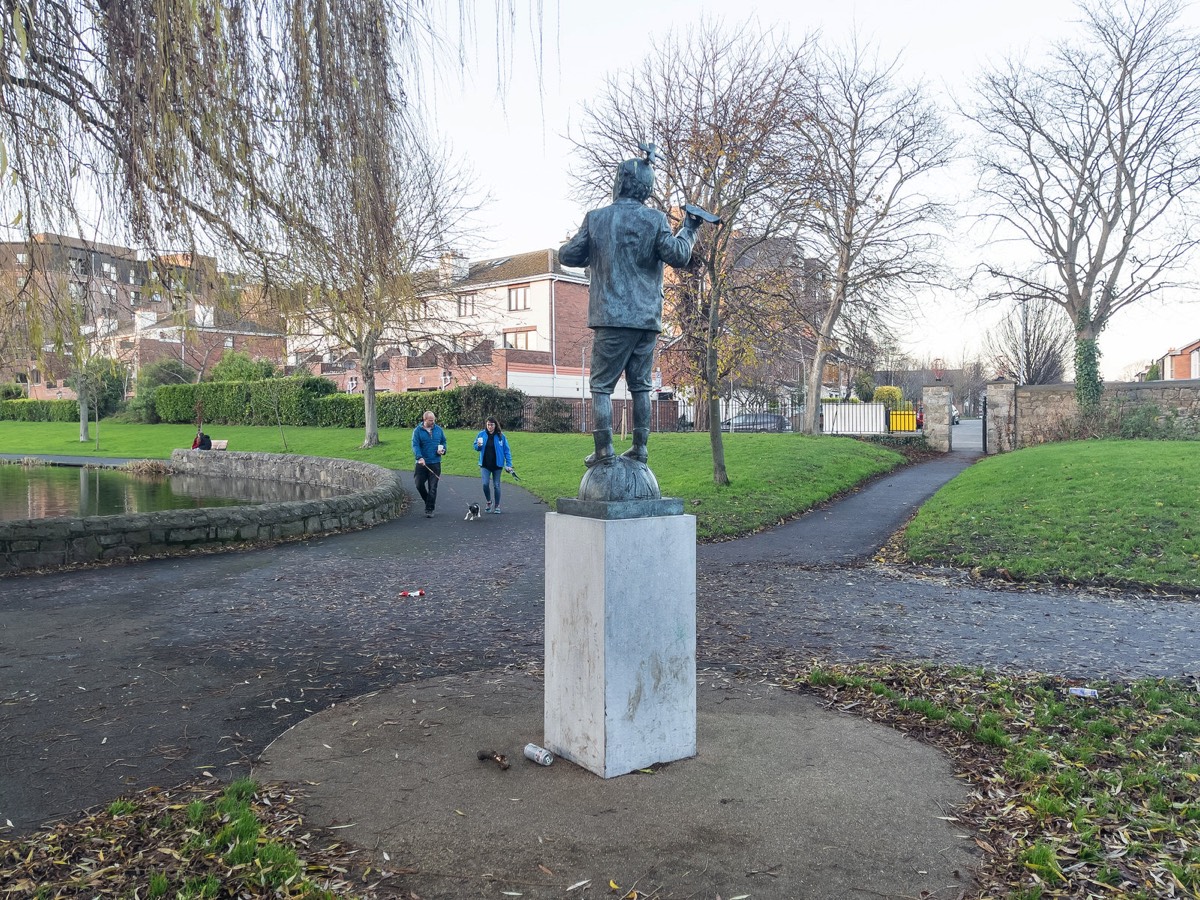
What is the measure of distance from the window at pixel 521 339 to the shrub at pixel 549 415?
1313cm

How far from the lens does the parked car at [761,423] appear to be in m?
36.1

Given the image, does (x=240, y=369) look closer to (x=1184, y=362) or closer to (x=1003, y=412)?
(x=1003, y=412)

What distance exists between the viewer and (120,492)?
67.1ft

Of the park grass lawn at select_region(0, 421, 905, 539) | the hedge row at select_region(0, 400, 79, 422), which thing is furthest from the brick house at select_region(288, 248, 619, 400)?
the hedge row at select_region(0, 400, 79, 422)

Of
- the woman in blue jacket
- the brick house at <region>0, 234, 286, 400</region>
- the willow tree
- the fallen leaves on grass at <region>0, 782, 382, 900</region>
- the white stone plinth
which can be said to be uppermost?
the willow tree

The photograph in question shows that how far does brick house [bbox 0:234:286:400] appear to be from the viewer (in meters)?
4.62

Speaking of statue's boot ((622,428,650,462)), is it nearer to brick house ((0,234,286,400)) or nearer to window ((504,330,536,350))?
brick house ((0,234,286,400))

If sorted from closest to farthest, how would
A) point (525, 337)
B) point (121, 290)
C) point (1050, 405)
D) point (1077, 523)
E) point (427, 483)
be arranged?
point (121, 290), point (1077, 523), point (427, 483), point (1050, 405), point (525, 337)

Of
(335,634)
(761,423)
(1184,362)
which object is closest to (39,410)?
(761,423)

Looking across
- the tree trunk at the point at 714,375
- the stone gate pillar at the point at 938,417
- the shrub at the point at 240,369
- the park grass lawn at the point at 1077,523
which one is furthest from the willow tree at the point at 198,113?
the shrub at the point at 240,369

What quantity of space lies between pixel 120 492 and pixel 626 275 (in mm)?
20127

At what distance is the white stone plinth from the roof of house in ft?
138

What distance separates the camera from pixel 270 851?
10.5ft

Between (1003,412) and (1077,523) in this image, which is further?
(1003,412)
